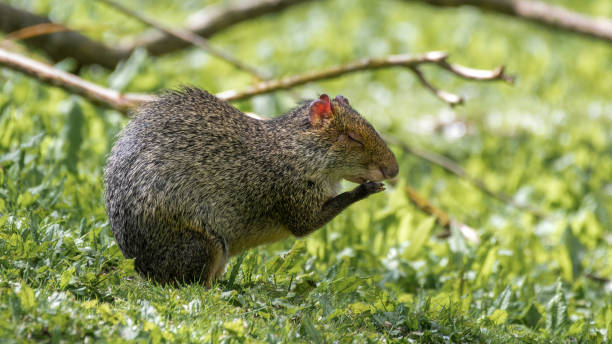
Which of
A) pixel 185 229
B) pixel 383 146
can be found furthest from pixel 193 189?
pixel 383 146

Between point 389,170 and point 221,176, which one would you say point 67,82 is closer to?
point 221,176

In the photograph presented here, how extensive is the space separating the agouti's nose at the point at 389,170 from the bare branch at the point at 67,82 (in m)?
2.75

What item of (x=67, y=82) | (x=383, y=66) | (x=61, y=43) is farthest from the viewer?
(x=61, y=43)

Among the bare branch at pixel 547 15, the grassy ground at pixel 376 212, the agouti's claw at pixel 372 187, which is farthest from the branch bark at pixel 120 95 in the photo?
the bare branch at pixel 547 15

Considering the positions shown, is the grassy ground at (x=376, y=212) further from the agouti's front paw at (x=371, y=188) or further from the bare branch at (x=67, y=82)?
the agouti's front paw at (x=371, y=188)

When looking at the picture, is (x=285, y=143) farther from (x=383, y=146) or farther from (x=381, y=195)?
(x=381, y=195)

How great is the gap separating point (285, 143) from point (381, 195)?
9.47ft

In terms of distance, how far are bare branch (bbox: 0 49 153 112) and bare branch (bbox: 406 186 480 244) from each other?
2.51 m

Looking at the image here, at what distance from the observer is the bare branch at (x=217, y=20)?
9773 mm

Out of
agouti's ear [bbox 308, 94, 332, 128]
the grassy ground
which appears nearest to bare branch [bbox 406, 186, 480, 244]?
the grassy ground

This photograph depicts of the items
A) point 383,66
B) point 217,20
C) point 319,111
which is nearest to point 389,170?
point 319,111

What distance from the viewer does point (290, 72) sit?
34.1 feet

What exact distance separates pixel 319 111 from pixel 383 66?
1.97m

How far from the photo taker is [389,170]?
454 cm
